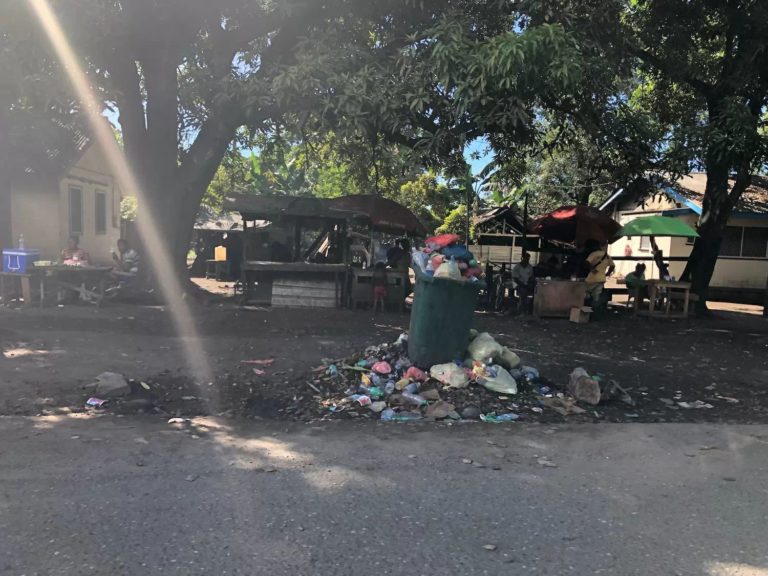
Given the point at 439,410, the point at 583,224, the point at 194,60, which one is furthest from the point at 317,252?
the point at 439,410

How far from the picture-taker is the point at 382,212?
1268 centimetres

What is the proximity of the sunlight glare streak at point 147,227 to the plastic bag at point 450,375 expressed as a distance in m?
2.51

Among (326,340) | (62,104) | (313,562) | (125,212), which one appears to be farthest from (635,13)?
(125,212)

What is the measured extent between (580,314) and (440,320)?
232 inches

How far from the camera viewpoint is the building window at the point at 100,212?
63.0ft

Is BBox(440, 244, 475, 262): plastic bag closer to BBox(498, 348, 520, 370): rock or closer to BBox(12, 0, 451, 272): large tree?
BBox(498, 348, 520, 370): rock

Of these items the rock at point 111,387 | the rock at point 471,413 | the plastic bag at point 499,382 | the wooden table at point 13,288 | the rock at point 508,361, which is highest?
the wooden table at point 13,288

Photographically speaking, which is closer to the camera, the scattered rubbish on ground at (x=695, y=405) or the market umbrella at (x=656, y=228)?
the scattered rubbish on ground at (x=695, y=405)

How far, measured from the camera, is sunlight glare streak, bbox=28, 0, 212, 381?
7.72 m

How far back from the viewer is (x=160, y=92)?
36.3 feet

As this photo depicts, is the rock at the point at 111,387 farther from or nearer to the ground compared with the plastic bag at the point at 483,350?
nearer to the ground

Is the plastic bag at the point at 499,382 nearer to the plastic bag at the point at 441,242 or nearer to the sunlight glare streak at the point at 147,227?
the plastic bag at the point at 441,242

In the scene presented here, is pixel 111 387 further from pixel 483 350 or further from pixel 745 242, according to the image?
pixel 745 242

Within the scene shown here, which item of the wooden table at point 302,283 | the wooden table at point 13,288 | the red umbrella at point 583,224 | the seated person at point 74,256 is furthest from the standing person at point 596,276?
the wooden table at point 13,288
